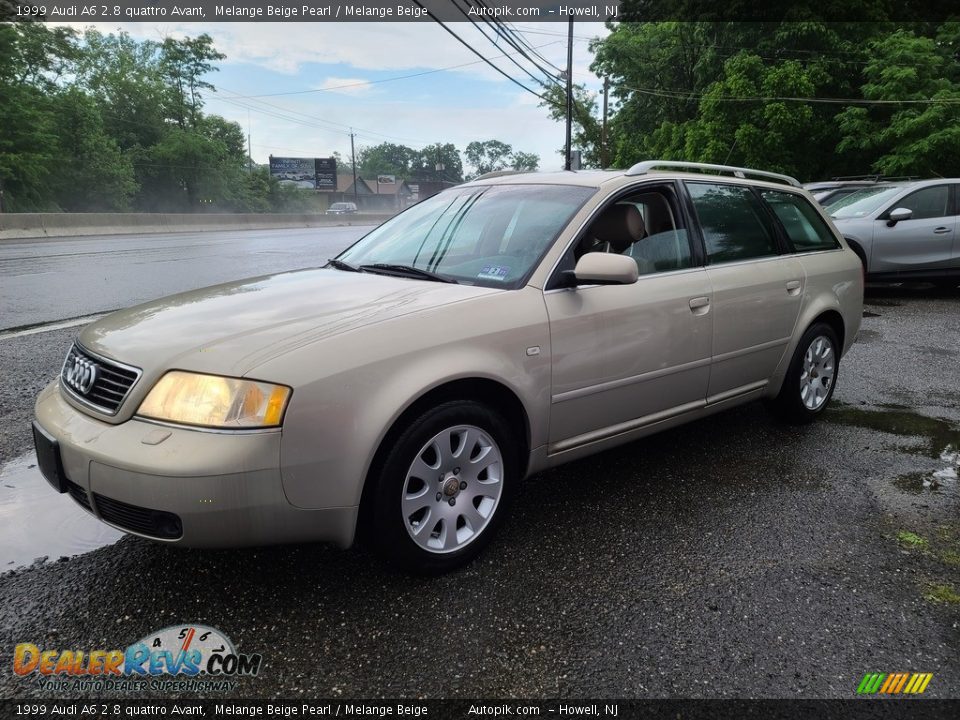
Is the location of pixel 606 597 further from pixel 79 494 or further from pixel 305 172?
pixel 305 172

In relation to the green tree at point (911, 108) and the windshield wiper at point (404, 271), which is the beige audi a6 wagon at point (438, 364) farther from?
the green tree at point (911, 108)

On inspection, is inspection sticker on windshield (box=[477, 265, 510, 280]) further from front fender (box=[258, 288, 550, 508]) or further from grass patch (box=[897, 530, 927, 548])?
grass patch (box=[897, 530, 927, 548])

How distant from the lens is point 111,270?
11969mm

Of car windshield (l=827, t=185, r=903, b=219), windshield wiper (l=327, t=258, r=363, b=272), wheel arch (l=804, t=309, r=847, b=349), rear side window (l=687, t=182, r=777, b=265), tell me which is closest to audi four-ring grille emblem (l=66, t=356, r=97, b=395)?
windshield wiper (l=327, t=258, r=363, b=272)

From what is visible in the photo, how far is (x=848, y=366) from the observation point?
6.15 m

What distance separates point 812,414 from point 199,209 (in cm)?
6514

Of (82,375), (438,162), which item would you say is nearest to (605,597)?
(82,375)

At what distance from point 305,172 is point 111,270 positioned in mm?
72964

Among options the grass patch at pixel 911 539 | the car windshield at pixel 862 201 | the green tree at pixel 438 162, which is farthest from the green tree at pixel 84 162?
the green tree at pixel 438 162

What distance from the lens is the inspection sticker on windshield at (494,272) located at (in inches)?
122

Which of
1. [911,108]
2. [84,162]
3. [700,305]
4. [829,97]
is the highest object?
[829,97]

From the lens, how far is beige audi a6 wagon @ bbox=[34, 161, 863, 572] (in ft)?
7.47

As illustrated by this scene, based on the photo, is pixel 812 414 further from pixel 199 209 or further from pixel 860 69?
pixel 199 209

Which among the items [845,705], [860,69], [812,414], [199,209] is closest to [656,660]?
[845,705]
